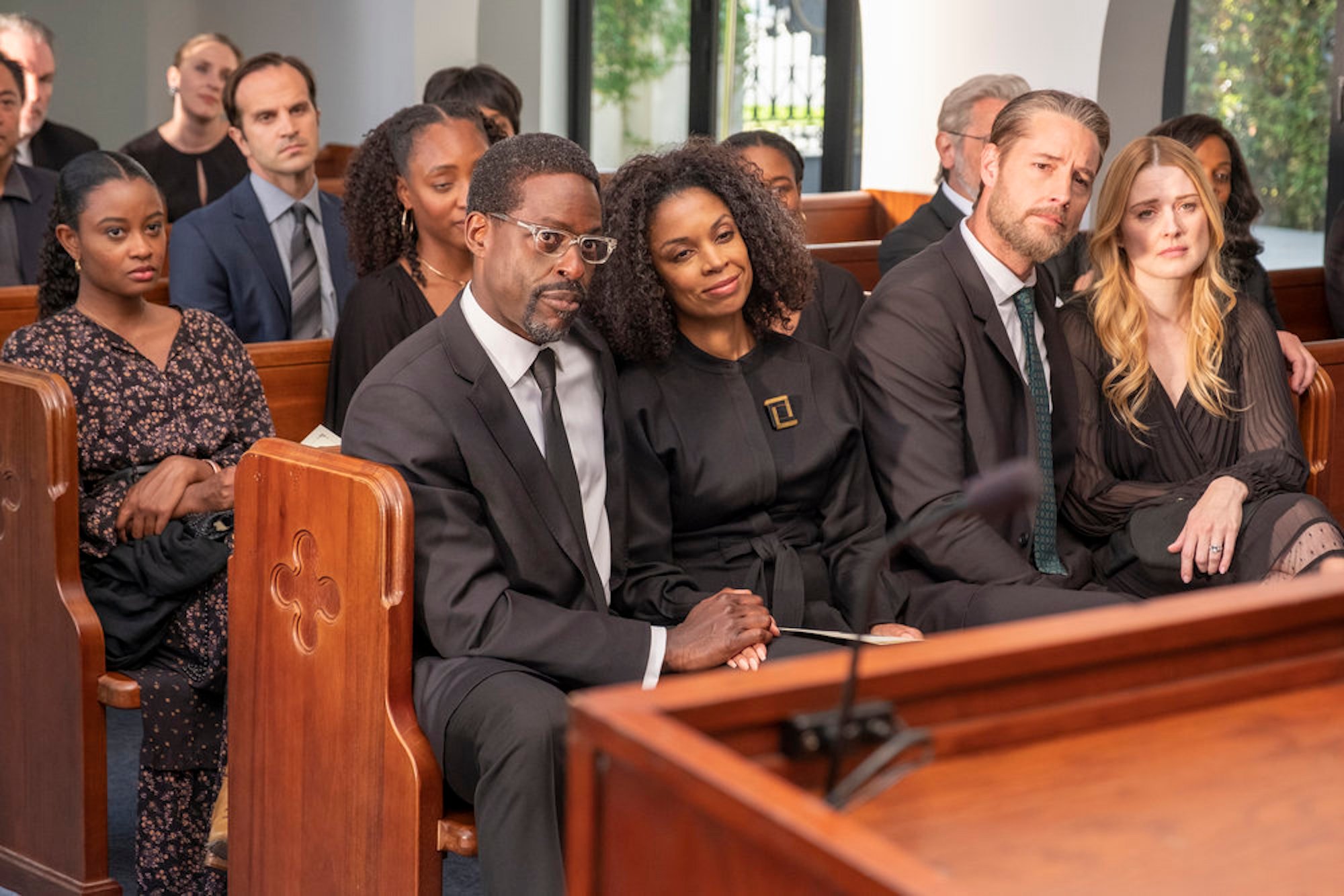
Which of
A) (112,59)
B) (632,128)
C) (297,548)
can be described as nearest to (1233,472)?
(297,548)

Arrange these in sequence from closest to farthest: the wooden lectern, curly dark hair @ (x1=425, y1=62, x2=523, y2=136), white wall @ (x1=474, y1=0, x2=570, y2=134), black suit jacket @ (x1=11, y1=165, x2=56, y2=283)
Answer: the wooden lectern < black suit jacket @ (x1=11, y1=165, x2=56, y2=283) < curly dark hair @ (x1=425, y1=62, x2=523, y2=136) < white wall @ (x1=474, y1=0, x2=570, y2=134)

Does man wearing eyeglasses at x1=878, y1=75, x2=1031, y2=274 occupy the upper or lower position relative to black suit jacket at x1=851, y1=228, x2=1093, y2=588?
upper

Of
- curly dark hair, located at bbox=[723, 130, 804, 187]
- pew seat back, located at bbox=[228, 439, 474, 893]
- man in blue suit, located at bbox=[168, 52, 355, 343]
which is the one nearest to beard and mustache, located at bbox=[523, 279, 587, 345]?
pew seat back, located at bbox=[228, 439, 474, 893]

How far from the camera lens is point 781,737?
133cm

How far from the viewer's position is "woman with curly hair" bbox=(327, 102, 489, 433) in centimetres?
342

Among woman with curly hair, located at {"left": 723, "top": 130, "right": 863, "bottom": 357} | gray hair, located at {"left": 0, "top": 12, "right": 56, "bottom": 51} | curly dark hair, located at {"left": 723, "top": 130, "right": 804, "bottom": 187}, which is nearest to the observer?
woman with curly hair, located at {"left": 723, "top": 130, "right": 863, "bottom": 357}

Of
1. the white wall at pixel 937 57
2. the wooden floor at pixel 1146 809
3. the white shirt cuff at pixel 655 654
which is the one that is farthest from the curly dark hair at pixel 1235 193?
the wooden floor at pixel 1146 809

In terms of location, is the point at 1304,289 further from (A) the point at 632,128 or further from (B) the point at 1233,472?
(A) the point at 632,128

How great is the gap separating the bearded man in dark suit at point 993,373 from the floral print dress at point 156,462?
1202 mm

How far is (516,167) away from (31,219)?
2872mm

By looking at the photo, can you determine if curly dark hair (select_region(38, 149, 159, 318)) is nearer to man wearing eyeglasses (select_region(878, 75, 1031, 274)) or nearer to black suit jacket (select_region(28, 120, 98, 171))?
man wearing eyeglasses (select_region(878, 75, 1031, 274))

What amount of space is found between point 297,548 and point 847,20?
6.79 meters

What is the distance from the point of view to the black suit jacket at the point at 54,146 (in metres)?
6.23

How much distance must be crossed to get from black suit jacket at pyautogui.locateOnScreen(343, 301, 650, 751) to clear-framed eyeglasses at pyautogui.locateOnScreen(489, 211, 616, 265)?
0.17 meters
